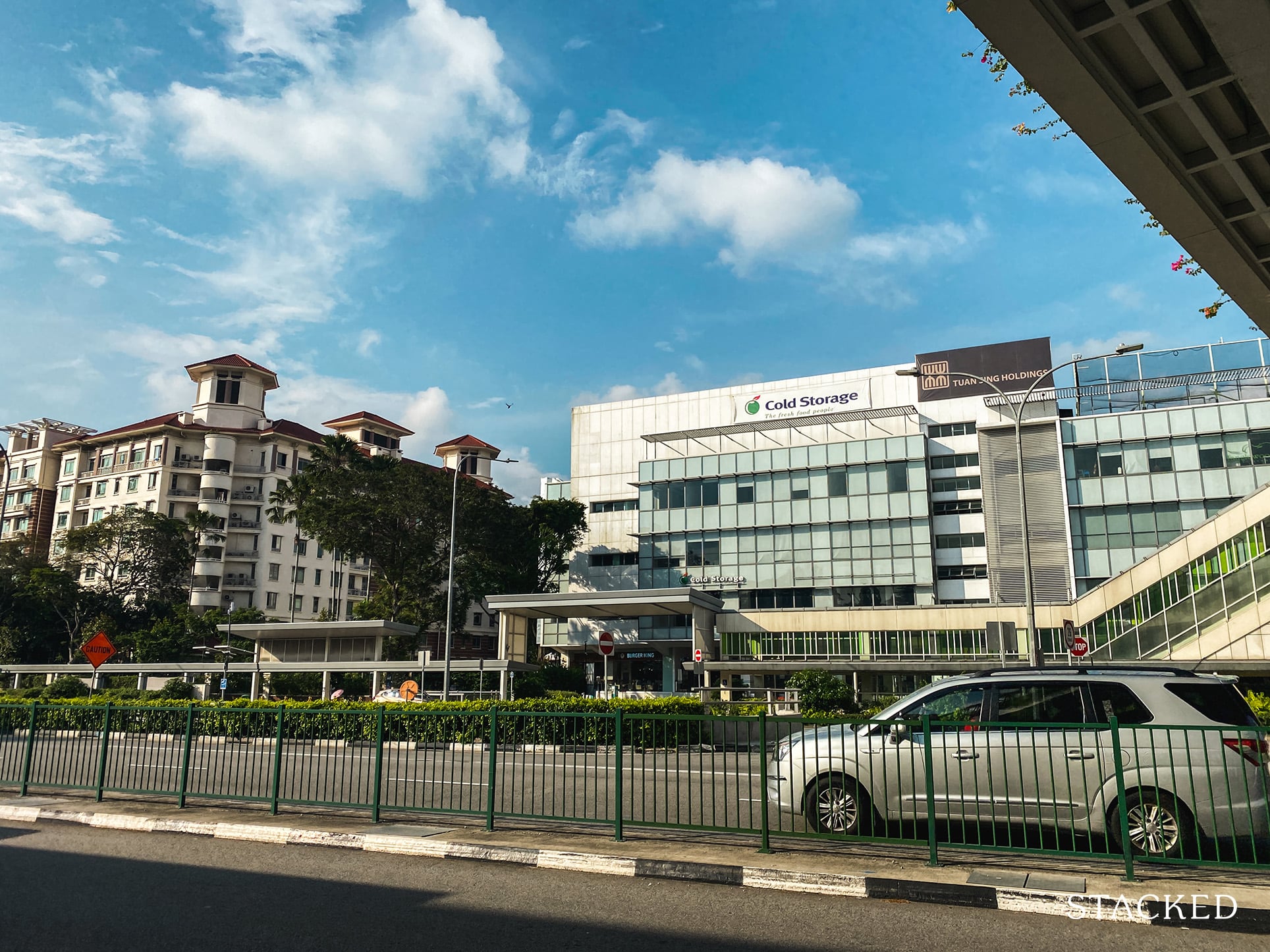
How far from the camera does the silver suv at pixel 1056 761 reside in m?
7.98

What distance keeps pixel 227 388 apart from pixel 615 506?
140 feet

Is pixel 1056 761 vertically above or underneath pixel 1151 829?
above

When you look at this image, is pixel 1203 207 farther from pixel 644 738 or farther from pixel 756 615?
pixel 756 615

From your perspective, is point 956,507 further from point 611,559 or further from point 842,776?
point 842,776

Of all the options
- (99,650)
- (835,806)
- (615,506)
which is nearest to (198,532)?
(615,506)

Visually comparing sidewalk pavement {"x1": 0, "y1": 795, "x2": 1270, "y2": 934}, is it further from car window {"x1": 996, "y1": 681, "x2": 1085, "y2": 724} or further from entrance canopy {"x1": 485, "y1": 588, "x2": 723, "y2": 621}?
entrance canopy {"x1": 485, "y1": 588, "x2": 723, "y2": 621}

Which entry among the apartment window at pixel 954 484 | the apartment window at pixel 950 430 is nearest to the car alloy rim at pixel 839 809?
the apartment window at pixel 954 484

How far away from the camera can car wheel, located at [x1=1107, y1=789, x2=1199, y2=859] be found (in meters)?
7.99

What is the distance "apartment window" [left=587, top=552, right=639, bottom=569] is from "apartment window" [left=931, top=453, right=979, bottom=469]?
79.4 ft

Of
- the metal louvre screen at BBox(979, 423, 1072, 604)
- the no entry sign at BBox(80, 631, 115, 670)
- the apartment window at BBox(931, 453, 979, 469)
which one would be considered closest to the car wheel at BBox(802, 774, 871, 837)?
the no entry sign at BBox(80, 631, 115, 670)

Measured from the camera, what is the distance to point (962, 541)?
60438 mm

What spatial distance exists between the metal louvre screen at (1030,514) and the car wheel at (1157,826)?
5129cm

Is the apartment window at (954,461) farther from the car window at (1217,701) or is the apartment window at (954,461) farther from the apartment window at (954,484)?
the car window at (1217,701)

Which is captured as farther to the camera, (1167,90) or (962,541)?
(962,541)
